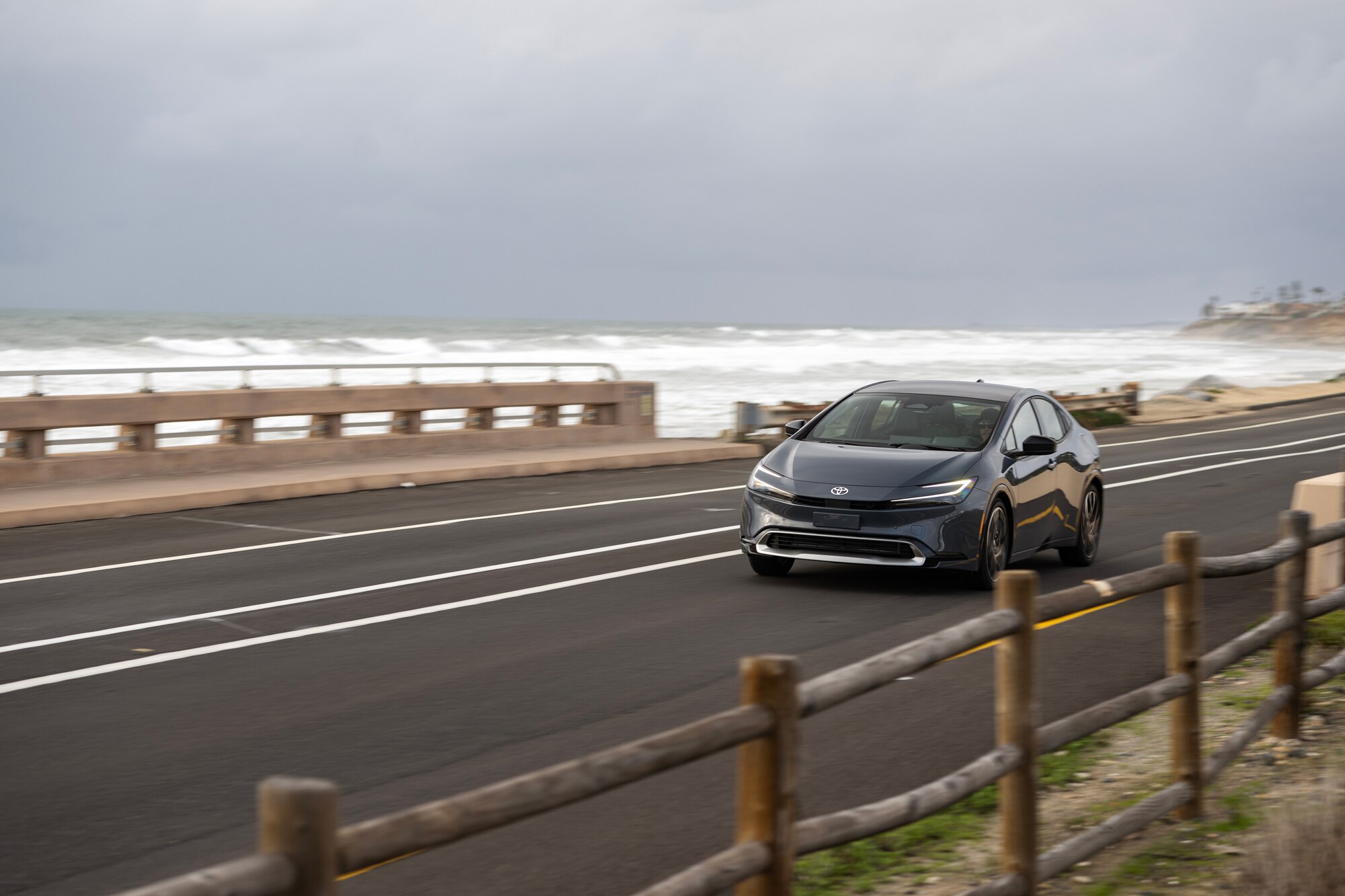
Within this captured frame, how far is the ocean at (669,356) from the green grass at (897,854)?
2968 centimetres

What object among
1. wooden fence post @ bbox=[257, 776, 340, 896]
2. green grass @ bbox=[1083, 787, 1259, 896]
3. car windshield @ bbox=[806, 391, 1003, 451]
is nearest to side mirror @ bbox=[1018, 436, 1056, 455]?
car windshield @ bbox=[806, 391, 1003, 451]

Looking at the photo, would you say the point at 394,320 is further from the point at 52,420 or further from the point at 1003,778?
the point at 1003,778

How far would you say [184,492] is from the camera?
1672 centimetres

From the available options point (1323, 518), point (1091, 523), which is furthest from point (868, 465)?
point (1323, 518)

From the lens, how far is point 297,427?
64.1 ft

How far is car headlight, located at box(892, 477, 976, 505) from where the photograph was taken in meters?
11.3

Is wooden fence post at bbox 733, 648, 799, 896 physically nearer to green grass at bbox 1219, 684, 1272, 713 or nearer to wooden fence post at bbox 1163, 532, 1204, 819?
wooden fence post at bbox 1163, 532, 1204, 819

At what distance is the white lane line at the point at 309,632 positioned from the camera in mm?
8453

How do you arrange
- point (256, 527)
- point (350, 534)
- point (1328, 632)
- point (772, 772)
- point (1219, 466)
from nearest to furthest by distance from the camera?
point (772, 772) < point (1328, 632) < point (350, 534) < point (256, 527) < point (1219, 466)

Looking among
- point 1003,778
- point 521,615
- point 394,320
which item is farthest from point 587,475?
point 394,320

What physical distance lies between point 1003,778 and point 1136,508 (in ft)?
46.2

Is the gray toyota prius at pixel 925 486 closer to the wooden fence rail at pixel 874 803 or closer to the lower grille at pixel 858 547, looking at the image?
the lower grille at pixel 858 547

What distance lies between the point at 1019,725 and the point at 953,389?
330 inches

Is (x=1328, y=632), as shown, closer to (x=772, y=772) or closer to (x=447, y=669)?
(x=447, y=669)
